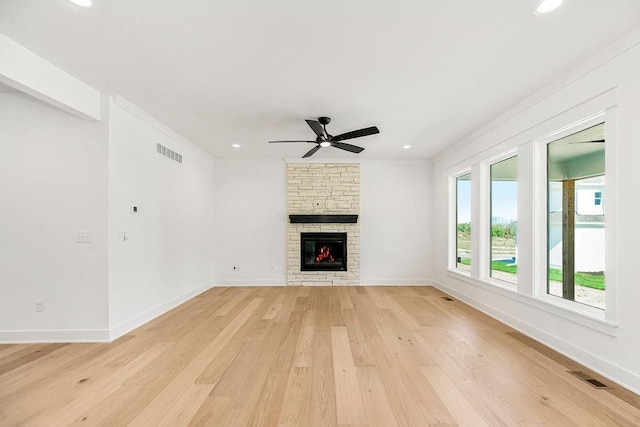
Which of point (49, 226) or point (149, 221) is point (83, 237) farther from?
point (149, 221)

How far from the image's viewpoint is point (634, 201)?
233 cm

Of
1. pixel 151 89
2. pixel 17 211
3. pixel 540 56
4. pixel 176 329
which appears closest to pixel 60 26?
pixel 151 89

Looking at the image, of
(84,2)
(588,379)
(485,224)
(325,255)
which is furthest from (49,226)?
(485,224)

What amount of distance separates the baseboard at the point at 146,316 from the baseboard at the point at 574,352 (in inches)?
181

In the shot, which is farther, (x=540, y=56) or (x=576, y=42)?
(x=540, y=56)

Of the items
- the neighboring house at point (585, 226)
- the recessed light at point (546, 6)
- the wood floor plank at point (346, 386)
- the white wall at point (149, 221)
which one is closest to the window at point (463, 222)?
the neighboring house at point (585, 226)

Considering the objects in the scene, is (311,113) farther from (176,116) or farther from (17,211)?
(17,211)

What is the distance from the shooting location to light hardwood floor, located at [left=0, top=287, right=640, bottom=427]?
2.01 meters

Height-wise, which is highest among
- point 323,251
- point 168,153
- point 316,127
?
point 316,127

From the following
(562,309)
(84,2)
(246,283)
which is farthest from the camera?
(246,283)

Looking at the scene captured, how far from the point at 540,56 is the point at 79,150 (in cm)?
459

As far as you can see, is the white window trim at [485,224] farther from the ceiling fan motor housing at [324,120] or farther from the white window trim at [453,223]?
the ceiling fan motor housing at [324,120]

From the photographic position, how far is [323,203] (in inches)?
259

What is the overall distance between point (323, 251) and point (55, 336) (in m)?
4.44
